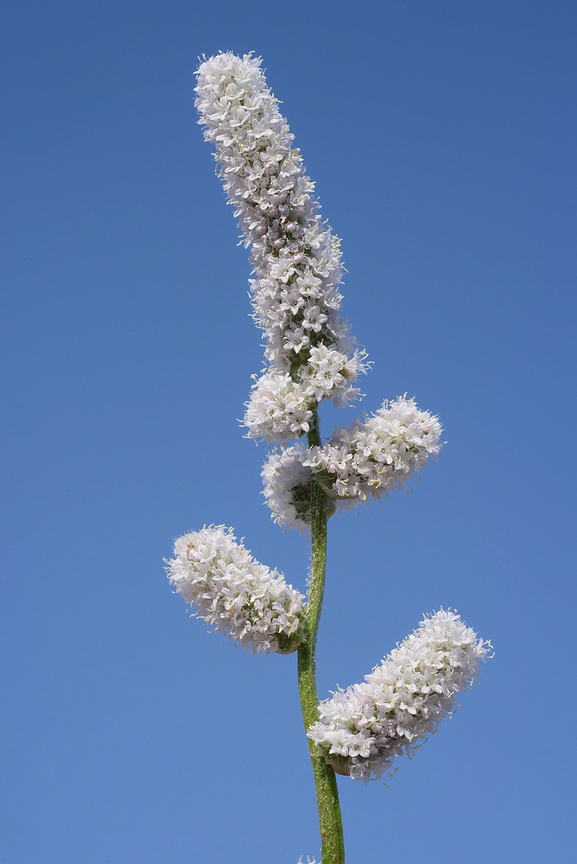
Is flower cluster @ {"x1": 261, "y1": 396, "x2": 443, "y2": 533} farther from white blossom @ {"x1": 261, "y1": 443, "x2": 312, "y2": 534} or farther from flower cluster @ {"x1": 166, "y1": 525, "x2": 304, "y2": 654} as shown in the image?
flower cluster @ {"x1": 166, "y1": 525, "x2": 304, "y2": 654}

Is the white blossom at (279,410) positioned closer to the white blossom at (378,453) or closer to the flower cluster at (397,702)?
the white blossom at (378,453)

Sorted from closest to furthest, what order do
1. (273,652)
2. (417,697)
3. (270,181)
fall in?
(417,697) → (273,652) → (270,181)

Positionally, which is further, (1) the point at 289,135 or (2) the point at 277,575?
(1) the point at 289,135

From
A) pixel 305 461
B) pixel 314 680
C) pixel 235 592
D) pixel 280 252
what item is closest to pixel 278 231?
pixel 280 252

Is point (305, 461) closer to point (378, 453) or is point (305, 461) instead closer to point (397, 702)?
point (378, 453)

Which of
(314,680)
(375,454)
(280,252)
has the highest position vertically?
(280,252)

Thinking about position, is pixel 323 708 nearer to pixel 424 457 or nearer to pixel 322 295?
pixel 424 457

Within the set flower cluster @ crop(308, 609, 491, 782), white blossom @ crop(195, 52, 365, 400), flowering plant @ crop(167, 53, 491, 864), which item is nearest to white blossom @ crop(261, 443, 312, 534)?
flowering plant @ crop(167, 53, 491, 864)

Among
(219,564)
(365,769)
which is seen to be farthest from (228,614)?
(365,769)
